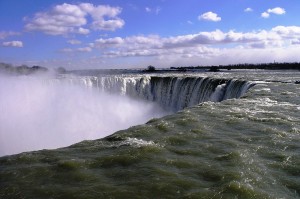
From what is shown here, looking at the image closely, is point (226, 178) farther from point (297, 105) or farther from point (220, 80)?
point (220, 80)

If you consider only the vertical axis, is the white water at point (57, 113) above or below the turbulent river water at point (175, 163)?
below

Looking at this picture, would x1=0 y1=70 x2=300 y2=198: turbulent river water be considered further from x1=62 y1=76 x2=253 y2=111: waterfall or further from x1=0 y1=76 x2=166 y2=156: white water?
x1=0 y1=76 x2=166 y2=156: white water

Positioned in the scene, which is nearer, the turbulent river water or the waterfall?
the turbulent river water

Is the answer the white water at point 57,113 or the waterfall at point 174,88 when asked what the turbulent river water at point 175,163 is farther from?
the white water at point 57,113

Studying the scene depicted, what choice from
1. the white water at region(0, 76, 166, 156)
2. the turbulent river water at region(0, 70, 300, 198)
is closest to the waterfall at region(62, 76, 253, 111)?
the white water at region(0, 76, 166, 156)

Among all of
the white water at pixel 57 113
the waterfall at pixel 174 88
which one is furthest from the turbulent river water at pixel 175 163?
the white water at pixel 57 113

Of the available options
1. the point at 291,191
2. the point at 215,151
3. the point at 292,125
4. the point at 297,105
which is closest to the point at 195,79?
the point at 297,105
